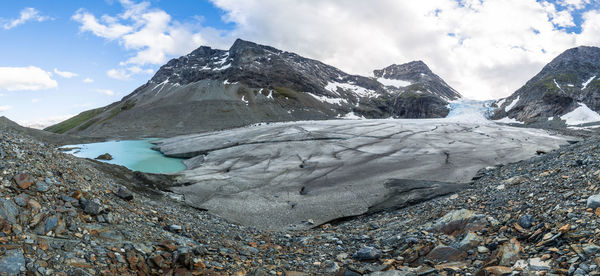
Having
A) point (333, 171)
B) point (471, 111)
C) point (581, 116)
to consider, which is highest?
point (471, 111)

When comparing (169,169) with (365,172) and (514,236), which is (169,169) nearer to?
(365,172)

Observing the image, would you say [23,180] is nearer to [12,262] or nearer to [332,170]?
[12,262]

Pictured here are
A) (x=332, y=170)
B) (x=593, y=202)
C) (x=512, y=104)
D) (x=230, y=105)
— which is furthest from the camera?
(x=230, y=105)

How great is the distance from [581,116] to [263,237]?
129 m

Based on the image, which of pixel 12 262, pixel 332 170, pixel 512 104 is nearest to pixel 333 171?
pixel 332 170

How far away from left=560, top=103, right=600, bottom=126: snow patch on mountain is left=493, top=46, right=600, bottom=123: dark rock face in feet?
9.41

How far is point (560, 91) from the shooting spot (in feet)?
390

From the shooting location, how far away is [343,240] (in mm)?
13109

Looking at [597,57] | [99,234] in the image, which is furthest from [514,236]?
[597,57]

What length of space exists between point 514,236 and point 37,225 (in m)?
12.9

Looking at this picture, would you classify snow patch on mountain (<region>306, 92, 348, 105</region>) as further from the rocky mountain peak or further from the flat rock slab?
the flat rock slab

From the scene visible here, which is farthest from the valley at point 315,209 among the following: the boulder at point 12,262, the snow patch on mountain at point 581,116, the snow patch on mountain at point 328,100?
the snow patch on mountain at point 328,100

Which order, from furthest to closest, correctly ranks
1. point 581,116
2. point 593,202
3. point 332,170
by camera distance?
point 581,116
point 332,170
point 593,202

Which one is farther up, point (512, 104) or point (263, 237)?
point (512, 104)
